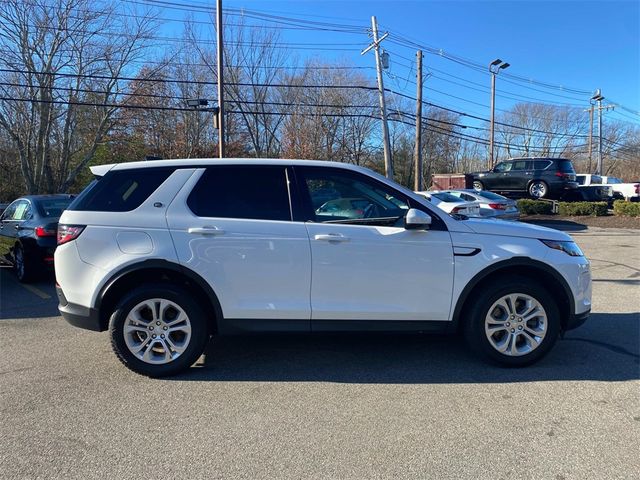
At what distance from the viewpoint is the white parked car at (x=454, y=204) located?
525 inches

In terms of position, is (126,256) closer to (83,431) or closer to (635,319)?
(83,431)

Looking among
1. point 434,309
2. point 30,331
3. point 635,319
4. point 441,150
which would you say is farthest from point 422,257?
point 441,150

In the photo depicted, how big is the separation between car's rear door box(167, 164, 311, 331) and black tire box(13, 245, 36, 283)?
5.44 meters

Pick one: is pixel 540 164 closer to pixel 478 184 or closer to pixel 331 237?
pixel 478 184

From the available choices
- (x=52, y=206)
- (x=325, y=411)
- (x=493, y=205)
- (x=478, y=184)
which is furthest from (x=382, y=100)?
(x=325, y=411)

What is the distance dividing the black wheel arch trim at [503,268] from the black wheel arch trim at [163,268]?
2.03m

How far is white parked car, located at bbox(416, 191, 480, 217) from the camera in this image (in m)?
13.3

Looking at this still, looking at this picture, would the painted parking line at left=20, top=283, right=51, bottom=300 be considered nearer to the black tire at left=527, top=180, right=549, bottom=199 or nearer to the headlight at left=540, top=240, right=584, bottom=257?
the headlight at left=540, top=240, right=584, bottom=257

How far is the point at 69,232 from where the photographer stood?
13.0 ft

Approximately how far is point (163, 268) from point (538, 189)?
70.2 ft

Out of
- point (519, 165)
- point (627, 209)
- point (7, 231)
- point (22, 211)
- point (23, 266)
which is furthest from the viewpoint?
point (519, 165)

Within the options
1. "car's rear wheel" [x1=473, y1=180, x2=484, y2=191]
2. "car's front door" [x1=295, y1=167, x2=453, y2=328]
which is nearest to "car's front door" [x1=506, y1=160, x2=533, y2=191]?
"car's rear wheel" [x1=473, y1=180, x2=484, y2=191]

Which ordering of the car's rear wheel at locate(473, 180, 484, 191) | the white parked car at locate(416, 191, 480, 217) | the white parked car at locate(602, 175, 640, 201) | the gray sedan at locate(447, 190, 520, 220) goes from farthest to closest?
1. the white parked car at locate(602, 175, 640, 201)
2. the car's rear wheel at locate(473, 180, 484, 191)
3. the gray sedan at locate(447, 190, 520, 220)
4. the white parked car at locate(416, 191, 480, 217)

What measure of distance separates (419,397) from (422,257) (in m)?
1.12
